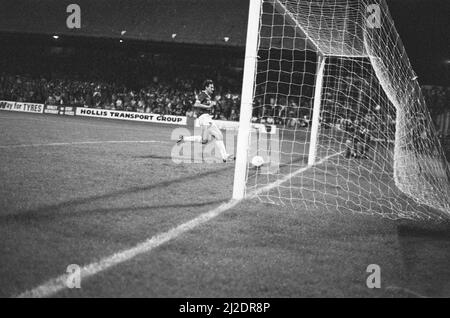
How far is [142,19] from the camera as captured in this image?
29.8m

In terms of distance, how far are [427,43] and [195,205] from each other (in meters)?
24.2

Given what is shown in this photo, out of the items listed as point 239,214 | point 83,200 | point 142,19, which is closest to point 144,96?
point 142,19

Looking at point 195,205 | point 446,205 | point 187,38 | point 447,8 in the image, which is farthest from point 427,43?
point 195,205

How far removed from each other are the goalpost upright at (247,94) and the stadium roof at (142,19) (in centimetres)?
2159

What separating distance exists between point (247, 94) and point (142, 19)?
2666 cm

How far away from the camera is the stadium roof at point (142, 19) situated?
28.0 m

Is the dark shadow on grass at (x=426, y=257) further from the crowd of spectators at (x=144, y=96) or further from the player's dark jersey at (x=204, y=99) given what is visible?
the crowd of spectators at (x=144, y=96)

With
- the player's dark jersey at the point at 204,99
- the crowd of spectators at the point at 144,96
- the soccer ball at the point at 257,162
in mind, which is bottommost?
the soccer ball at the point at 257,162

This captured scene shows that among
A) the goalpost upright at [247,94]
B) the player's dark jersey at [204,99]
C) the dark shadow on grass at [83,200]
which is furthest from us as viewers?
the player's dark jersey at [204,99]

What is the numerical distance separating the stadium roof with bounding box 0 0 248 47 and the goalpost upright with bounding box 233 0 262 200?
21593 millimetres

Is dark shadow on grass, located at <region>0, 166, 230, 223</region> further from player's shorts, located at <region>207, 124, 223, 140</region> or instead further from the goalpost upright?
player's shorts, located at <region>207, 124, 223, 140</region>

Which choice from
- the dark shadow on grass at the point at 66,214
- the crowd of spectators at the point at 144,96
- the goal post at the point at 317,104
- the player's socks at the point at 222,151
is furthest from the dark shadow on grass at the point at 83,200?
the crowd of spectators at the point at 144,96

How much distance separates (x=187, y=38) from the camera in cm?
2809

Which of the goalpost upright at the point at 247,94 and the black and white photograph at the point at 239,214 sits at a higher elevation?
the goalpost upright at the point at 247,94
